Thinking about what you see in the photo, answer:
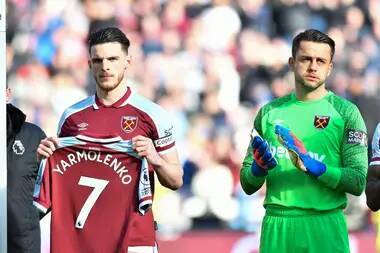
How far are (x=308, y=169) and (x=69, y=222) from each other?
4.12ft

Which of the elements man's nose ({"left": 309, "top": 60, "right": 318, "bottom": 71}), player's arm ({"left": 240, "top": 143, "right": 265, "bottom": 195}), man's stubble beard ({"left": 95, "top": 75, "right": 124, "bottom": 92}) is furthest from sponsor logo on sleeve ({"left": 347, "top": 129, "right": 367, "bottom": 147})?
man's stubble beard ({"left": 95, "top": 75, "right": 124, "bottom": 92})

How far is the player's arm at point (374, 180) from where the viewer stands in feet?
16.5

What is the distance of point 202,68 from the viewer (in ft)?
32.8

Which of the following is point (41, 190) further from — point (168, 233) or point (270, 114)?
point (168, 233)

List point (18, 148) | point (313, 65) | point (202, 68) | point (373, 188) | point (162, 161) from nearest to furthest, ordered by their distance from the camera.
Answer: point (373, 188) → point (162, 161) → point (313, 65) → point (18, 148) → point (202, 68)

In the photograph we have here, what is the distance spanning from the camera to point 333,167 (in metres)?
5.25

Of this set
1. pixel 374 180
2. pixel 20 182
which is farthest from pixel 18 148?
pixel 374 180

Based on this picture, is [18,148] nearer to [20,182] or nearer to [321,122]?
[20,182]

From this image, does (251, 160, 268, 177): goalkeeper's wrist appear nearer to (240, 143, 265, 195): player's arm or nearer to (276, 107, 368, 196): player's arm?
(240, 143, 265, 195): player's arm

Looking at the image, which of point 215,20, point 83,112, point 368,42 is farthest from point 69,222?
point 368,42

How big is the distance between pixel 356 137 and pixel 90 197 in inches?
55.3

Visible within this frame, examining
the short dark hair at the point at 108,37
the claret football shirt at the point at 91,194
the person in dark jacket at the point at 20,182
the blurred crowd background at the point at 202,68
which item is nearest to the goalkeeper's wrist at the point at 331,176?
the claret football shirt at the point at 91,194

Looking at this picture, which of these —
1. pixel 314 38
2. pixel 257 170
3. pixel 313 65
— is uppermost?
pixel 314 38

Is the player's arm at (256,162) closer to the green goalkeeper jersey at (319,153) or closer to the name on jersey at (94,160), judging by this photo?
the green goalkeeper jersey at (319,153)
